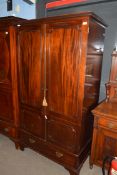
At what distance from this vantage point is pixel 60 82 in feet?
5.62

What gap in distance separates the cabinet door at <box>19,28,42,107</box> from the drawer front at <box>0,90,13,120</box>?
276 mm

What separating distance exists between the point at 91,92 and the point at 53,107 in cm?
50

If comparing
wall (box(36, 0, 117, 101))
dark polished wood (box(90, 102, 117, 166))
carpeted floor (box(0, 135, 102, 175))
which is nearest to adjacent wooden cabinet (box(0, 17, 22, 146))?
carpeted floor (box(0, 135, 102, 175))

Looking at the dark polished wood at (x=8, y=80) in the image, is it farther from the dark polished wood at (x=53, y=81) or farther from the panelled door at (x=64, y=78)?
the panelled door at (x=64, y=78)

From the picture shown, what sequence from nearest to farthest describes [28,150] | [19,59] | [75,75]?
[75,75] < [19,59] < [28,150]

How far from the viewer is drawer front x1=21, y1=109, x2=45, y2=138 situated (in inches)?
79.4

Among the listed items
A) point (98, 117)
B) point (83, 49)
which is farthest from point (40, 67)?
point (98, 117)

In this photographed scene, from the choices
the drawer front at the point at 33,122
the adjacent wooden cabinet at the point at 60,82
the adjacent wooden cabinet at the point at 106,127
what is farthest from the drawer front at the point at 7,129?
the adjacent wooden cabinet at the point at 106,127

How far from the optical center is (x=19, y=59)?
2037 mm

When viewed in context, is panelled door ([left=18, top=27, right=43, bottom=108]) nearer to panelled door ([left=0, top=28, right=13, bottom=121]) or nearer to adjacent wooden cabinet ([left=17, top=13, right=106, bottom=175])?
adjacent wooden cabinet ([left=17, top=13, right=106, bottom=175])

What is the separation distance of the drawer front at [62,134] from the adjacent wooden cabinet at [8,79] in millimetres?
626

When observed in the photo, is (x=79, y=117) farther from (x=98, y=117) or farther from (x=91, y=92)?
(x=91, y=92)

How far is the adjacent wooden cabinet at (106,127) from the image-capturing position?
64.7 inches

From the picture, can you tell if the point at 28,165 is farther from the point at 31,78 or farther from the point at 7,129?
the point at 31,78
